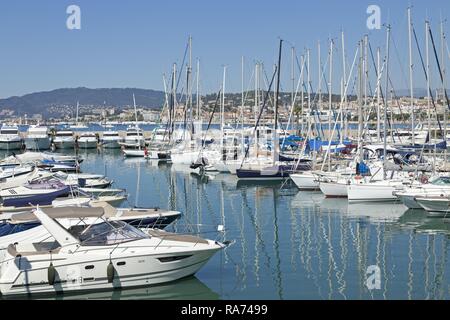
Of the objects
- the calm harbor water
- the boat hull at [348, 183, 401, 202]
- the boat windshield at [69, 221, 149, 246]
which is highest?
the boat windshield at [69, 221, 149, 246]

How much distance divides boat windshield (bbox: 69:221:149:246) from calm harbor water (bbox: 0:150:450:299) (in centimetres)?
134

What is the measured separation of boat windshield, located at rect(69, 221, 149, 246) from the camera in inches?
687

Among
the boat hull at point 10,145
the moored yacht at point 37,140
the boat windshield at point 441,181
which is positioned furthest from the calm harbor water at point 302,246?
the boat hull at point 10,145

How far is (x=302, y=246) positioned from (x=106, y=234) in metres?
8.24

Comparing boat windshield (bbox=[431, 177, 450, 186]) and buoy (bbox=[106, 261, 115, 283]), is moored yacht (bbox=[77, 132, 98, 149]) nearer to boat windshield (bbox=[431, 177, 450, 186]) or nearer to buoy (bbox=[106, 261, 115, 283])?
boat windshield (bbox=[431, 177, 450, 186])

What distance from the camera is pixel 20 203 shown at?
2786 centimetres

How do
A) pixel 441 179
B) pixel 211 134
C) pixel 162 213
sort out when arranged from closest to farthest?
pixel 162 213 → pixel 441 179 → pixel 211 134

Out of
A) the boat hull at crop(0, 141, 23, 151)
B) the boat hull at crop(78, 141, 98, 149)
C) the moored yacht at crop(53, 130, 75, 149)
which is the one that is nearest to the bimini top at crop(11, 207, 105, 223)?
the boat hull at crop(0, 141, 23, 151)

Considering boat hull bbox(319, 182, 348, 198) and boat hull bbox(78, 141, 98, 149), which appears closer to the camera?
boat hull bbox(319, 182, 348, 198)

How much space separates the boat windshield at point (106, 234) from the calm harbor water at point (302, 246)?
1.34m

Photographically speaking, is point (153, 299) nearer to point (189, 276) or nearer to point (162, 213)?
point (189, 276)

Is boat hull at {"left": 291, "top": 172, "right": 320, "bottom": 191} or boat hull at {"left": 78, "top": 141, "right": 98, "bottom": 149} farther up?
boat hull at {"left": 291, "top": 172, "right": 320, "bottom": 191}
